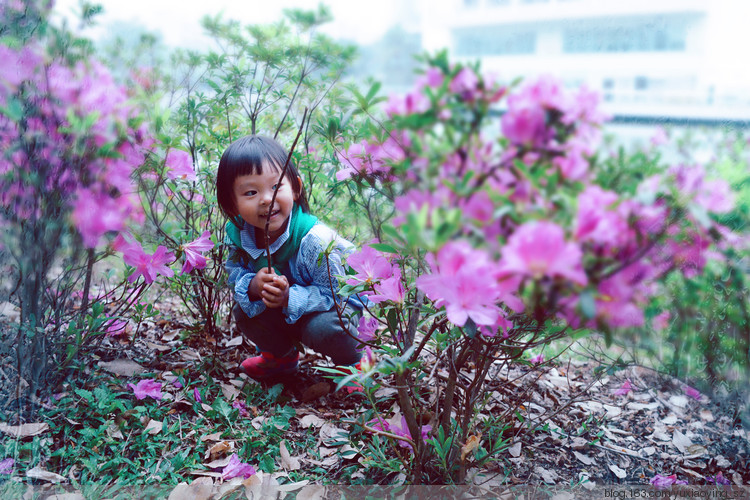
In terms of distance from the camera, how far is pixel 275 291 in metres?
1.78

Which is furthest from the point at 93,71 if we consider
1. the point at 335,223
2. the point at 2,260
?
the point at 335,223

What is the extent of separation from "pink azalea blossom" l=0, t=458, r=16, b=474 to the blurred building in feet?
4.90

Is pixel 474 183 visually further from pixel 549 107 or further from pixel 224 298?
pixel 224 298

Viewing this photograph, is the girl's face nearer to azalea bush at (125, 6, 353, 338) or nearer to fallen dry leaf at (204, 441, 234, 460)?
azalea bush at (125, 6, 353, 338)

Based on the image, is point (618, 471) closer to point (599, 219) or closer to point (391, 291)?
point (391, 291)

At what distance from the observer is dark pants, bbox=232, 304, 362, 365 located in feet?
6.18

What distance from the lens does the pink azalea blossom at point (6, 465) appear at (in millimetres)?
1446

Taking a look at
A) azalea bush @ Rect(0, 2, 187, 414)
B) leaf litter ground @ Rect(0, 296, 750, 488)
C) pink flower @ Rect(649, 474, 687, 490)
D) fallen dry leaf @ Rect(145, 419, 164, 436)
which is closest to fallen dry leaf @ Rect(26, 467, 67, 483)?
leaf litter ground @ Rect(0, 296, 750, 488)

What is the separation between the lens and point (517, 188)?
771 millimetres

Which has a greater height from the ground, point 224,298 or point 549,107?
point 549,107

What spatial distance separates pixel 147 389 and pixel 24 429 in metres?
0.34

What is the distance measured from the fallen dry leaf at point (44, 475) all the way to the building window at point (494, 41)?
143 centimetres

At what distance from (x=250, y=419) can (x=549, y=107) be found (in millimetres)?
1355

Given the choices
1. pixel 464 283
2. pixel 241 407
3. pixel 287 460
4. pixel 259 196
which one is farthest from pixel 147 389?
pixel 464 283
